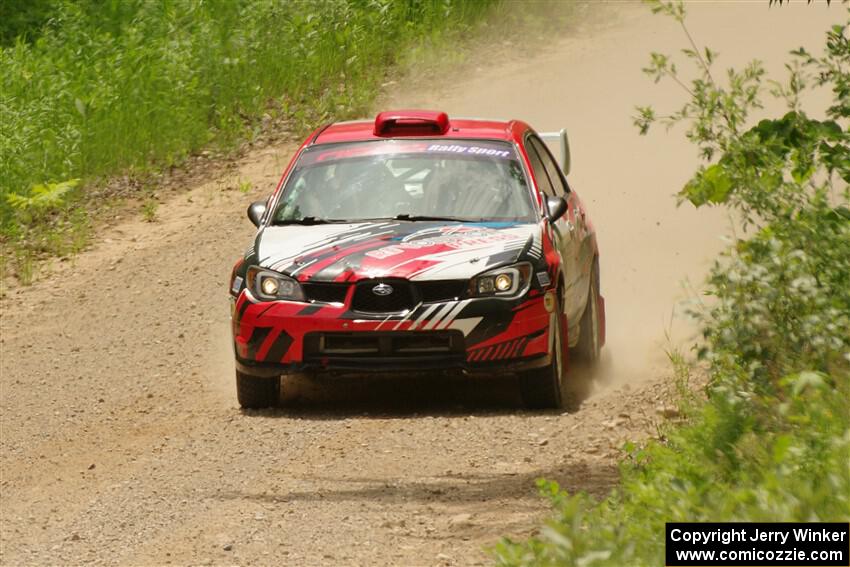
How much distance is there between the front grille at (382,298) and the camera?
953cm

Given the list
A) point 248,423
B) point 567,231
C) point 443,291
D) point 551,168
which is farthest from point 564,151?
point 248,423

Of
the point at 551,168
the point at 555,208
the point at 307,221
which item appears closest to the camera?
the point at 555,208

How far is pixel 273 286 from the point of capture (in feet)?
32.0

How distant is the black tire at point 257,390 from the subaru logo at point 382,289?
1035mm

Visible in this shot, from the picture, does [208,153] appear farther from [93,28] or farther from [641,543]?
[641,543]

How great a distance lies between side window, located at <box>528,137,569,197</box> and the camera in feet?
38.2

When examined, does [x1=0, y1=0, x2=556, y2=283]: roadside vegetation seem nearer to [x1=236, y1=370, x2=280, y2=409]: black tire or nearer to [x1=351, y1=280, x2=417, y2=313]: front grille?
[x1=236, y1=370, x2=280, y2=409]: black tire

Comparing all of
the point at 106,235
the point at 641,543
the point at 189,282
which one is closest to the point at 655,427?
the point at 641,543

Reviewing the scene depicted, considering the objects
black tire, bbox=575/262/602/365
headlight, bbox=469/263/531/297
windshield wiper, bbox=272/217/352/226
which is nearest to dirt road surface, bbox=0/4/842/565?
black tire, bbox=575/262/602/365

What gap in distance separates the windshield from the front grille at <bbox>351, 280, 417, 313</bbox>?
864mm

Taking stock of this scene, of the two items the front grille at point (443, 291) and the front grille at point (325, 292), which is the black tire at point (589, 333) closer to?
the front grille at point (443, 291)

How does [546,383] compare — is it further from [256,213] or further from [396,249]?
[256,213]

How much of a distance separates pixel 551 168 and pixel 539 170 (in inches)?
32.6

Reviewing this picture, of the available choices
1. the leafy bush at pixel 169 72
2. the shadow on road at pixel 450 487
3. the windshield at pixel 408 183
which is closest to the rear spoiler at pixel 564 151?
the windshield at pixel 408 183
